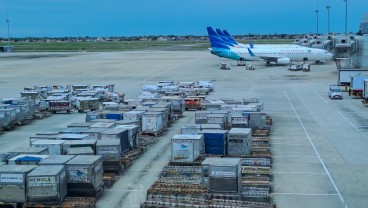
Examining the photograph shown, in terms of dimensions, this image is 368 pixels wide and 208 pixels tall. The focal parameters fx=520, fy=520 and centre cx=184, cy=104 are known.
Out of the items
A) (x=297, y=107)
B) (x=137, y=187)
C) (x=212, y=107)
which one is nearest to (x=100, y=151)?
(x=137, y=187)

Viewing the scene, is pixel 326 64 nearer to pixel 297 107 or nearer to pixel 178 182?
pixel 297 107

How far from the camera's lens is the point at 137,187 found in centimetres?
2214

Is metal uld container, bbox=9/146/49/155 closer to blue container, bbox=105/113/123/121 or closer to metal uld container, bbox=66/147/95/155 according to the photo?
metal uld container, bbox=66/147/95/155

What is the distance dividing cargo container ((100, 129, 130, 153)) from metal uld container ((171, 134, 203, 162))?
2.92 metres

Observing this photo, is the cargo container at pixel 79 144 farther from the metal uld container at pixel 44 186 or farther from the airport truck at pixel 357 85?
the airport truck at pixel 357 85

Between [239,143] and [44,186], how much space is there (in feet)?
35.3

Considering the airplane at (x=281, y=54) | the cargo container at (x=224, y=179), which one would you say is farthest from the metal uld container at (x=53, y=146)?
the airplane at (x=281, y=54)

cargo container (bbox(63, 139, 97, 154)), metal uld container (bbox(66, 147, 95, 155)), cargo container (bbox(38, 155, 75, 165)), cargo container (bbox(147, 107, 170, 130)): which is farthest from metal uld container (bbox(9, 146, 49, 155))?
cargo container (bbox(147, 107, 170, 130))

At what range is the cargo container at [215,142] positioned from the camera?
2628cm

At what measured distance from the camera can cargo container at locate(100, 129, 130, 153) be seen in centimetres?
2625

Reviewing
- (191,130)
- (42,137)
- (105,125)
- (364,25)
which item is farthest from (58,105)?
(364,25)

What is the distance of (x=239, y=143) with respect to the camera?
26219mm

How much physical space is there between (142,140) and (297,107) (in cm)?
1940

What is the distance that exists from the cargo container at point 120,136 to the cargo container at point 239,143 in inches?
212
